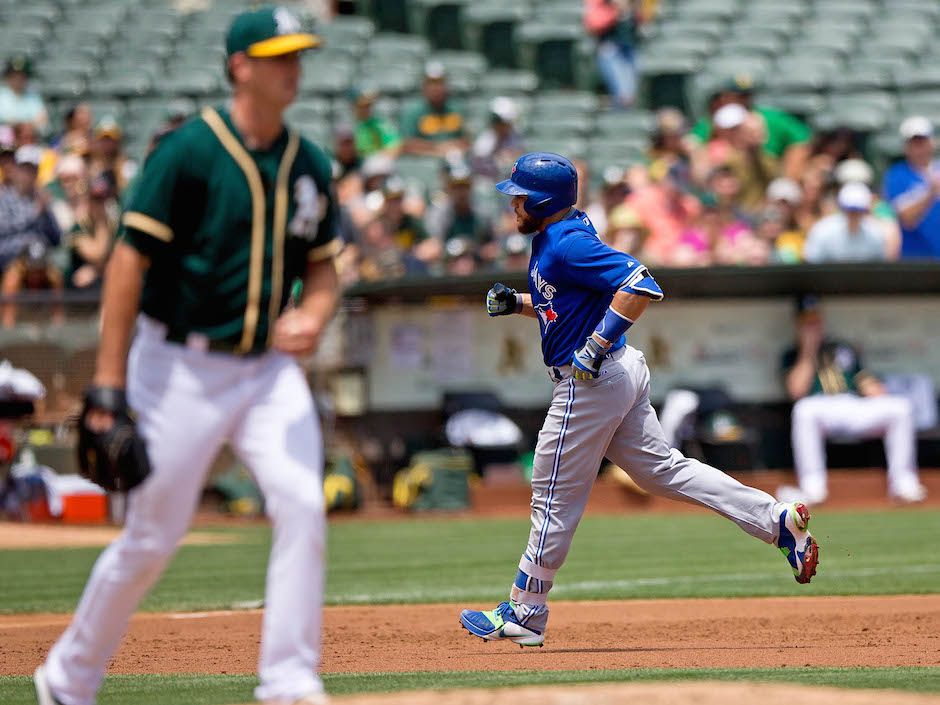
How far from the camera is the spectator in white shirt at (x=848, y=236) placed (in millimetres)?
14398

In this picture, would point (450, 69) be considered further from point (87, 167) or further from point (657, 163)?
point (87, 167)

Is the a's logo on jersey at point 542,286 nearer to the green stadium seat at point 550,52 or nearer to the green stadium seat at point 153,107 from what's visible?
the green stadium seat at point 153,107

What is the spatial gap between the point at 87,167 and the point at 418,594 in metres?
8.21

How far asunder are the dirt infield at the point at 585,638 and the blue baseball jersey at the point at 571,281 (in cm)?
126

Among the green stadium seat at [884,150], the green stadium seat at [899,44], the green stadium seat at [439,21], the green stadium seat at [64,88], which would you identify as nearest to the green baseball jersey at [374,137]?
the green stadium seat at [64,88]

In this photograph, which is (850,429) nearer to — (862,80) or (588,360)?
(862,80)

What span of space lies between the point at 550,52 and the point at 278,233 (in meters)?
15.8

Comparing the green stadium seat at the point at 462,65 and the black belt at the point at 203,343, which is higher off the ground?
the black belt at the point at 203,343

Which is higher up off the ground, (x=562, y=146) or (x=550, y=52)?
(x=550, y=52)

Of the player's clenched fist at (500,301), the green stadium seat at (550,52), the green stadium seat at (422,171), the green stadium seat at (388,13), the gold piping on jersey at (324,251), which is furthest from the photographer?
the green stadium seat at (388,13)

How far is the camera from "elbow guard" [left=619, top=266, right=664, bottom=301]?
20.7 ft

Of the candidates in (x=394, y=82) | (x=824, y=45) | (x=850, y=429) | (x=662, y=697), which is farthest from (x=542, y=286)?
(x=824, y=45)

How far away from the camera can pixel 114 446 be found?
4207mm

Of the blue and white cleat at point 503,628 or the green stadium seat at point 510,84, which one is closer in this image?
the blue and white cleat at point 503,628
